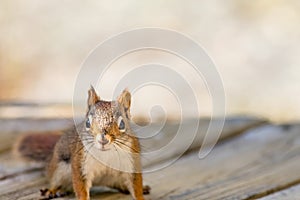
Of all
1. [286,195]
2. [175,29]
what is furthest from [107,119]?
[175,29]

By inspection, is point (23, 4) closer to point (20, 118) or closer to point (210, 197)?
point (20, 118)

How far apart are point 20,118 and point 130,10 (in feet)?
8.85

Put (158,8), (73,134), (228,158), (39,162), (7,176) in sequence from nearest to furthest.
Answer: (73,134) < (7,176) < (39,162) < (228,158) < (158,8)

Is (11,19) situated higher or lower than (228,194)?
higher

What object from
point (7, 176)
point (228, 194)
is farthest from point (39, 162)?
point (228, 194)

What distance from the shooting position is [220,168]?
5.43ft

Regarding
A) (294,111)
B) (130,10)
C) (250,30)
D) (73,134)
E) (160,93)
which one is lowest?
(73,134)

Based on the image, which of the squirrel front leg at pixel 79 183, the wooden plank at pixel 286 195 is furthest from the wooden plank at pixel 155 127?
the squirrel front leg at pixel 79 183

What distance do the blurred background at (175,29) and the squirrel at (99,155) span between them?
2353 millimetres

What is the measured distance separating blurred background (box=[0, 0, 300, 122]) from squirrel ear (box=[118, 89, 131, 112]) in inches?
98.0

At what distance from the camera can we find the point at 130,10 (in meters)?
4.74

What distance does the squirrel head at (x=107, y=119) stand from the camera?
1.16m

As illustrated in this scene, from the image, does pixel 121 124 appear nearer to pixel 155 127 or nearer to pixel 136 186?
pixel 136 186

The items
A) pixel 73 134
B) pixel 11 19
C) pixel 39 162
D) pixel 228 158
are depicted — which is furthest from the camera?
pixel 11 19
